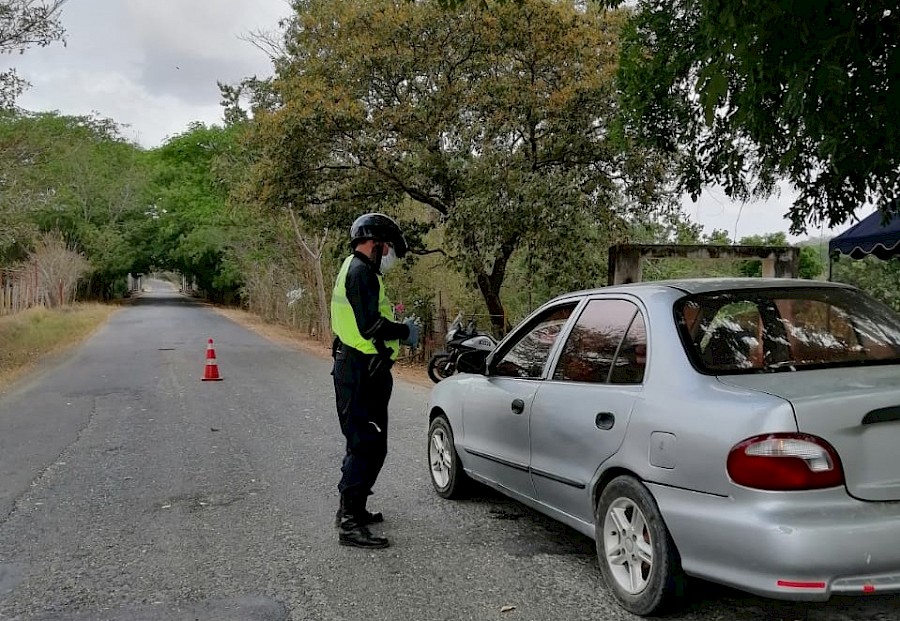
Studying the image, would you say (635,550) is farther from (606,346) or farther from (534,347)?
(534,347)

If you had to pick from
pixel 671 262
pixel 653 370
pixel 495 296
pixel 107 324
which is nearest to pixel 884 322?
pixel 653 370

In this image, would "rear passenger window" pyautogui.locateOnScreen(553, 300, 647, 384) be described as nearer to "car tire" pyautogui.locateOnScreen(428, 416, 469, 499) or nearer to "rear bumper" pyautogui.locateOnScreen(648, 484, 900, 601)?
"rear bumper" pyautogui.locateOnScreen(648, 484, 900, 601)

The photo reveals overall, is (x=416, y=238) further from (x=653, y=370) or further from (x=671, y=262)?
(x=653, y=370)

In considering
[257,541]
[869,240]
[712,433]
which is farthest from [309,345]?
[712,433]

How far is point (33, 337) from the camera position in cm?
2386

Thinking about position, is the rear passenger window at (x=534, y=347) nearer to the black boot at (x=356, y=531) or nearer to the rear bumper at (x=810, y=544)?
the black boot at (x=356, y=531)

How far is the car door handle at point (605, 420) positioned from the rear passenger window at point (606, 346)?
0.62ft

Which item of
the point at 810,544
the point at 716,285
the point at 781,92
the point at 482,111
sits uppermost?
the point at 482,111

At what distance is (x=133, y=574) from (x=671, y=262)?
1789 cm

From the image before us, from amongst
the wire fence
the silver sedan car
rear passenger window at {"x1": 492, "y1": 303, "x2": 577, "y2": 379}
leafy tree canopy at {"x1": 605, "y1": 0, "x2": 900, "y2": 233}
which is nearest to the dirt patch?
Result: leafy tree canopy at {"x1": 605, "y1": 0, "x2": 900, "y2": 233}

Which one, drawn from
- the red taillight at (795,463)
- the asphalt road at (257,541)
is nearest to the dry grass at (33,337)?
the asphalt road at (257,541)

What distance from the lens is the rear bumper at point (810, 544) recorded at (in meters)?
2.93

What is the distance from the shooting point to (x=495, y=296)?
16516 millimetres

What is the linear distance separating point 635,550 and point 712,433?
2.58ft
